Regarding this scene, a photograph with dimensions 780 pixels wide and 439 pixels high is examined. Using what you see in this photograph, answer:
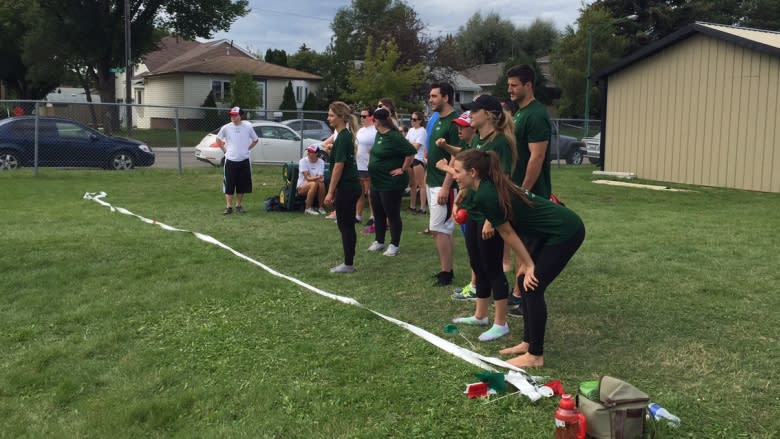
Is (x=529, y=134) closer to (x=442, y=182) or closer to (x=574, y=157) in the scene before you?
(x=442, y=182)

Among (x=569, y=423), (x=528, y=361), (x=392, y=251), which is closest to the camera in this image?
(x=569, y=423)

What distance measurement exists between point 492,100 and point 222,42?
163 feet

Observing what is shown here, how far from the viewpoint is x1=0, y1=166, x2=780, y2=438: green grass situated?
3545 millimetres

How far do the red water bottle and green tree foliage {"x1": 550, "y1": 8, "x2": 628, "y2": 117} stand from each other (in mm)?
39247

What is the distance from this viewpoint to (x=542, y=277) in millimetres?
4012

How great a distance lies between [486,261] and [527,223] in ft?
2.50

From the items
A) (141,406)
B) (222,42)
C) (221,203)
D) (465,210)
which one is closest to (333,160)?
(465,210)

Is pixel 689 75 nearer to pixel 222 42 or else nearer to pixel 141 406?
pixel 141 406

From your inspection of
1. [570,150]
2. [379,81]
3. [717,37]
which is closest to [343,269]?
[717,37]

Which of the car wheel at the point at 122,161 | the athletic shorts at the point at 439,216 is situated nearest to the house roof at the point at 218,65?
the car wheel at the point at 122,161

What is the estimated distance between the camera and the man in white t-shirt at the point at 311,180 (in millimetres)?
10820

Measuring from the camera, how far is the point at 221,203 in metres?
11.8

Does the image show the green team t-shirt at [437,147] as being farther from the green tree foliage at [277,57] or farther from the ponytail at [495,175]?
the green tree foliage at [277,57]

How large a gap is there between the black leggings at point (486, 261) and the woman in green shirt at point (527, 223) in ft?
1.80
